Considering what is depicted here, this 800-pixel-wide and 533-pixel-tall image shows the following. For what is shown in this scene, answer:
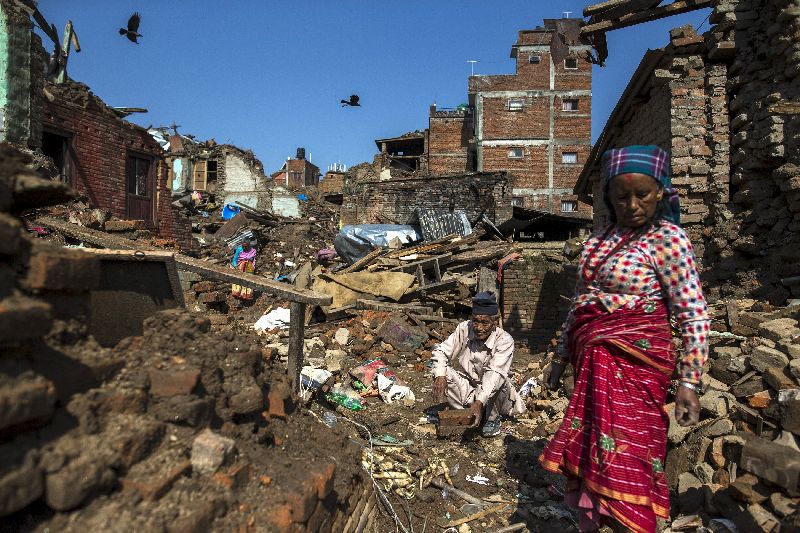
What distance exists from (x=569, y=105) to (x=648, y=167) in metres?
34.1

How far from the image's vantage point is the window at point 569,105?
33281 mm

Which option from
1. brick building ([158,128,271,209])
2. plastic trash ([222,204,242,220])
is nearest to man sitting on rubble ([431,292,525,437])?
plastic trash ([222,204,242,220])

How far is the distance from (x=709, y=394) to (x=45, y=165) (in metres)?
9.06

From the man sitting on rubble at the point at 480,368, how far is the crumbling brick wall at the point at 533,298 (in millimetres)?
6134

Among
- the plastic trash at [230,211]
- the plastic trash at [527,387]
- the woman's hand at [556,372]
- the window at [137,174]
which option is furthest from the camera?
the plastic trash at [230,211]

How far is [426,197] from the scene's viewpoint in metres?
19.4

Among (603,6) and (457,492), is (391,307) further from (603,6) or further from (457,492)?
(457,492)

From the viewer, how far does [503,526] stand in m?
3.19

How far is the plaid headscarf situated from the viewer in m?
2.33

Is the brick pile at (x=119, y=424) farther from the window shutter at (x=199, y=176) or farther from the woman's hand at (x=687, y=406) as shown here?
the window shutter at (x=199, y=176)

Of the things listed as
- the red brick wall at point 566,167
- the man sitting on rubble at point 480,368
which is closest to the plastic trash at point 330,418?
the man sitting on rubble at point 480,368

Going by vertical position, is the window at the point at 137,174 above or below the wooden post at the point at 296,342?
above

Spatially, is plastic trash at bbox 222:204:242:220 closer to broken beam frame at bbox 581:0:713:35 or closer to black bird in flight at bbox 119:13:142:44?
black bird in flight at bbox 119:13:142:44

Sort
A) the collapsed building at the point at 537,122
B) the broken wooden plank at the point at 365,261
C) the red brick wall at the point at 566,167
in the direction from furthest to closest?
the collapsed building at the point at 537,122
the red brick wall at the point at 566,167
the broken wooden plank at the point at 365,261
